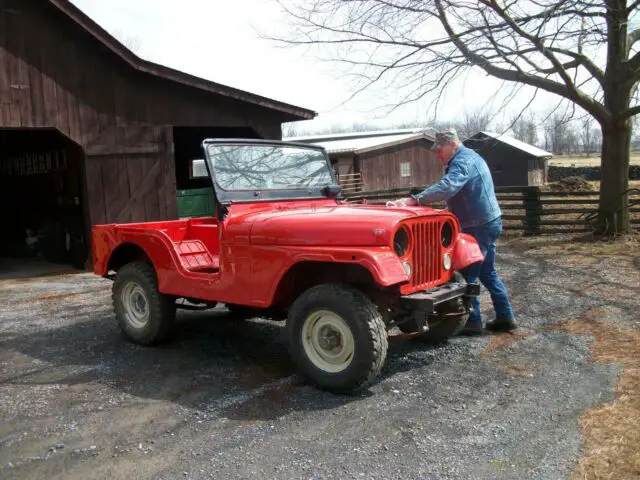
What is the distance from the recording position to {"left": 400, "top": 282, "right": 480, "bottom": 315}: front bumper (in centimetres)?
418

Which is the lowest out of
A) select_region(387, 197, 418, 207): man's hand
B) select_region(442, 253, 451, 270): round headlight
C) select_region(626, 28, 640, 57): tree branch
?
select_region(442, 253, 451, 270): round headlight

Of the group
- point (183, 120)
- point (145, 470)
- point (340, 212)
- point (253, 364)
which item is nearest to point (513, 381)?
point (340, 212)

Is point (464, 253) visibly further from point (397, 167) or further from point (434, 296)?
point (397, 167)

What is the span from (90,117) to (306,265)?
7.54 metres

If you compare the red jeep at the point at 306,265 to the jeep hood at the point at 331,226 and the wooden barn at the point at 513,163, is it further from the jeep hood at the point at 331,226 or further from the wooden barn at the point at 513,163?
the wooden barn at the point at 513,163

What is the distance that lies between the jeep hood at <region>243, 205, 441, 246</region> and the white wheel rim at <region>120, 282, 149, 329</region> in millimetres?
1690

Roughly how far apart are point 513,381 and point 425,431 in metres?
1.11

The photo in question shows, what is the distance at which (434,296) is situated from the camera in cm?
436

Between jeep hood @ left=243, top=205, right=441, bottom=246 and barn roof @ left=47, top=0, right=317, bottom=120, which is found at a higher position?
barn roof @ left=47, top=0, right=317, bottom=120

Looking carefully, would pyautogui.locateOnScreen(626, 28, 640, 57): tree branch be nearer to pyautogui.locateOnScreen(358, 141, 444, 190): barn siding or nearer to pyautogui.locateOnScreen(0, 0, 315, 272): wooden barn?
pyautogui.locateOnScreen(0, 0, 315, 272): wooden barn

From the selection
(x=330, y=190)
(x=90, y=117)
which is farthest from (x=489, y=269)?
(x=90, y=117)

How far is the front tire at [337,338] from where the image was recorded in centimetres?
406

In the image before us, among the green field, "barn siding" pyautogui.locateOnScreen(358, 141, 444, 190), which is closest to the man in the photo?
"barn siding" pyautogui.locateOnScreen(358, 141, 444, 190)

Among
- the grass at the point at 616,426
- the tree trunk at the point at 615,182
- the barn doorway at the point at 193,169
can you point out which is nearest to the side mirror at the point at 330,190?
the grass at the point at 616,426
